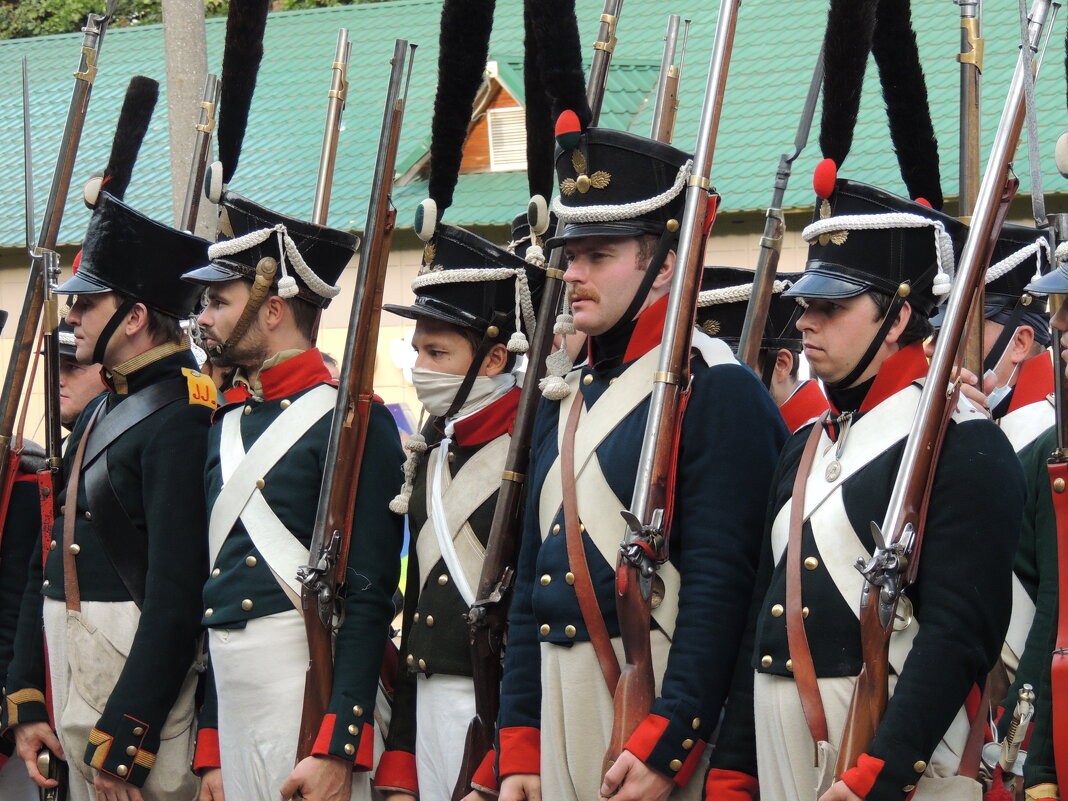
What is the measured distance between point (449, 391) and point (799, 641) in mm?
1589

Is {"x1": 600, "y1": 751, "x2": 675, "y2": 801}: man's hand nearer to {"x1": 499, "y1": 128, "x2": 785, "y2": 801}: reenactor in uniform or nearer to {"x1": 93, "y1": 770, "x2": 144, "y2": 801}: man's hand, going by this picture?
{"x1": 499, "y1": 128, "x2": 785, "y2": 801}: reenactor in uniform

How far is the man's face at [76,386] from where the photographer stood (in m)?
6.18

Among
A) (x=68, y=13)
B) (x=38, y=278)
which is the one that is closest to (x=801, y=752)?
(x=38, y=278)

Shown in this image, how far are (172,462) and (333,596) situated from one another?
2.72 ft

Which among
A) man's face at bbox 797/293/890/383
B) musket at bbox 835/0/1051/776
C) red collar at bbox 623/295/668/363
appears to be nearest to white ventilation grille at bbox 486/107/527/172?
red collar at bbox 623/295/668/363

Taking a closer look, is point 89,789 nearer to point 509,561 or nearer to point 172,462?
point 172,462

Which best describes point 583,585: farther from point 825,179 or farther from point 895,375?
point 825,179

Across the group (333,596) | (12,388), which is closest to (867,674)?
(333,596)

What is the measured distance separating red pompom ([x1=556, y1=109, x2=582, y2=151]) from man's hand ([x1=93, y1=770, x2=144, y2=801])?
2.42 m

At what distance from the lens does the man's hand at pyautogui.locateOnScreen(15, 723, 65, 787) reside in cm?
535

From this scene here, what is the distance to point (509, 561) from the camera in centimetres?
445

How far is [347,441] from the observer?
Answer: 4770 mm

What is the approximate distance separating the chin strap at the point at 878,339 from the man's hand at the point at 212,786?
230 centimetres

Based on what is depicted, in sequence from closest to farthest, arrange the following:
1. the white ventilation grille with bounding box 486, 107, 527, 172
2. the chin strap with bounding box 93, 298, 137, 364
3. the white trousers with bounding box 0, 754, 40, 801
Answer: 1. the chin strap with bounding box 93, 298, 137, 364
2. the white trousers with bounding box 0, 754, 40, 801
3. the white ventilation grille with bounding box 486, 107, 527, 172
